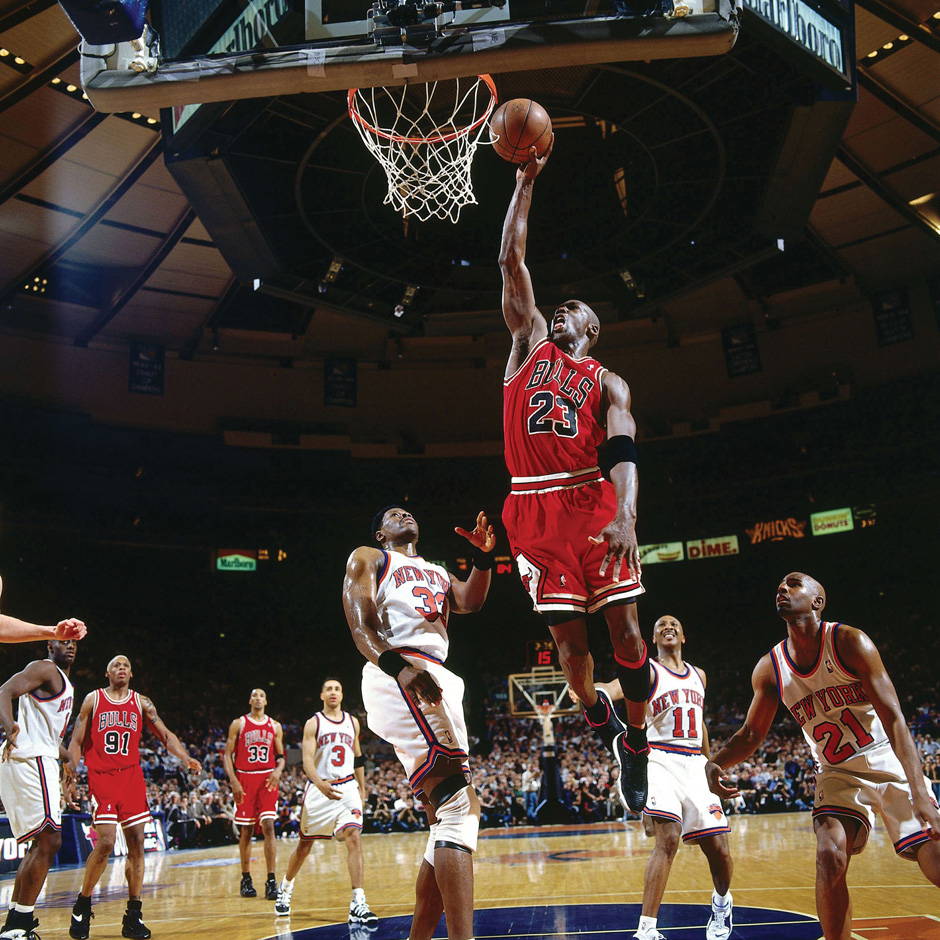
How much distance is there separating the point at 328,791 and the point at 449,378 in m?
17.2

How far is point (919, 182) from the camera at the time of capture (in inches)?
651

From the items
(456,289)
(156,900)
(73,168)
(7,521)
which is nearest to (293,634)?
(7,521)

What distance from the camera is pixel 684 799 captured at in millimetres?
6641

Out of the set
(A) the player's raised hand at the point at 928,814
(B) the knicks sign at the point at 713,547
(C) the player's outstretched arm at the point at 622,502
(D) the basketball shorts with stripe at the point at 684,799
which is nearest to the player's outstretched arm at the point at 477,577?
(C) the player's outstretched arm at the point at 622,502

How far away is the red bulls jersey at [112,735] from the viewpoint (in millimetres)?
8242

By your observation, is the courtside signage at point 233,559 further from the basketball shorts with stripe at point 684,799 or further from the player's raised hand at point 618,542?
the player's raised hand at point 618,542

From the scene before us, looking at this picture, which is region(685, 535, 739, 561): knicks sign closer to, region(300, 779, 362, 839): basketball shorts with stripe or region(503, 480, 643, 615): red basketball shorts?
region(300, 779, 362, 839): basketball shorts with stripe

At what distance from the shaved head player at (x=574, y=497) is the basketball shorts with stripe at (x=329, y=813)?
186 inches

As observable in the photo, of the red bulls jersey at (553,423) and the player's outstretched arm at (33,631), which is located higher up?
the red bulls jersey at (553,423)

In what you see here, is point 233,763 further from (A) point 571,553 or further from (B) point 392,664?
(A) point 571,553

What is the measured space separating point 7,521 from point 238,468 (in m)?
5.83

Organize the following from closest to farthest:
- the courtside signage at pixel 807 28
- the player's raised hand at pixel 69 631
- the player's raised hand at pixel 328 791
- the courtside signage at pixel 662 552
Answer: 1. the player's raised hand at pixel 69 631
2. the courtside signage at pixel 807 28
3. the player's raised hand at pixel 328 791
4. the courtside signage at pixel 662 552

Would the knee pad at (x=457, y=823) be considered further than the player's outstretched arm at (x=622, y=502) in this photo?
Yes

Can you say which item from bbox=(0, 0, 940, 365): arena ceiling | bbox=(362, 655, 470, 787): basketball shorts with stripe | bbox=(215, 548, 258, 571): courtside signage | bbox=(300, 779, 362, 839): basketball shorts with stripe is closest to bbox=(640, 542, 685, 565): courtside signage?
bbox=(0, 0, 940, 365): arena ceiling
